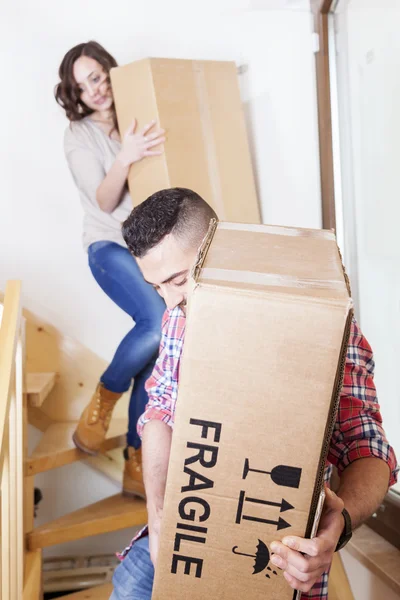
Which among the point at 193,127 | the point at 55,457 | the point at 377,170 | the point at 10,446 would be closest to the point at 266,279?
the point at 10,446

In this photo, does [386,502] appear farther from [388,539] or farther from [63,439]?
[63,439]

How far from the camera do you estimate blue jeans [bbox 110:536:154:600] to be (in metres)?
1.22

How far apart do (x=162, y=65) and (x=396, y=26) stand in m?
0.66

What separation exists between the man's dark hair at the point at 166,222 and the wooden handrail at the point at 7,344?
0.34 metres

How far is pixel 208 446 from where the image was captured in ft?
2.35

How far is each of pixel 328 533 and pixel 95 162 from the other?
1.64 m

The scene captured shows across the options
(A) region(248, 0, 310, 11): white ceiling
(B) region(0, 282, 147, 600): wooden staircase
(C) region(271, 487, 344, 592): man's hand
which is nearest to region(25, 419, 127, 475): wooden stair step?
(B) region(0, 282, 147, 600): wooden staircase

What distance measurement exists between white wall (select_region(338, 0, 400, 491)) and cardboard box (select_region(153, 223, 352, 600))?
3.61ft

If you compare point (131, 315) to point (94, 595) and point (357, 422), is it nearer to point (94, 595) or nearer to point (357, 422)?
point (94, 595)

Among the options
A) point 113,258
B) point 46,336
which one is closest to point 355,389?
point 113,258

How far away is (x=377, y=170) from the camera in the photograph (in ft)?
6.06

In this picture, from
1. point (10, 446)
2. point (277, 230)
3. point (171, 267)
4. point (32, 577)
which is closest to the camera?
point (277, 230)

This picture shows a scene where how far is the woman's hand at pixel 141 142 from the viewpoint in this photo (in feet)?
6.25

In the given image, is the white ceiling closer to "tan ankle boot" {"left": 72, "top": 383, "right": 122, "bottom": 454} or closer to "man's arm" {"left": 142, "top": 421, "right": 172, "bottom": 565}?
"tan ankle boot" {"left": 72, "top": 383, "right": 122, "bottom": 454}
